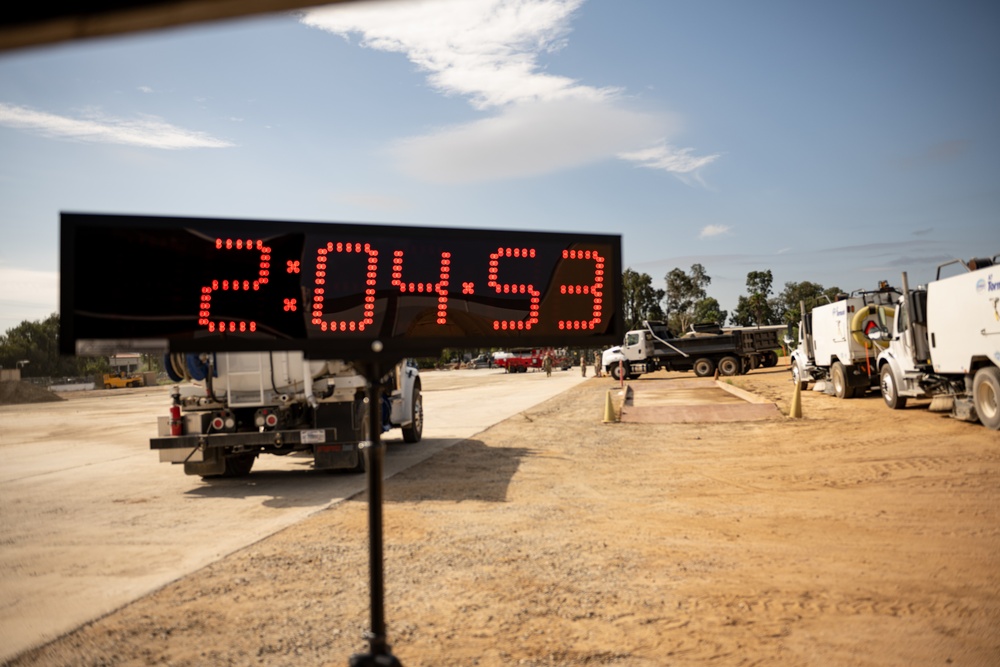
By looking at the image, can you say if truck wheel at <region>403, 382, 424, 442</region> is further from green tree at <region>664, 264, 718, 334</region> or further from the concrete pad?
green tree at <region>664, 264, 718, 334</region>

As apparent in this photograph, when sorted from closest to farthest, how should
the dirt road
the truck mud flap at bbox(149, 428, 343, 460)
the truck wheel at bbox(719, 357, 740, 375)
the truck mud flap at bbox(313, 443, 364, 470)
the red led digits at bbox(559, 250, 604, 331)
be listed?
the red led digits at bbox(559, 250, 604, 331)
the dirt road
the truck mud flap at bbox(149, 428, 343, 460)
the truck mud flap at bbox(313, 443, 364, 470)
the truck wheel at bbox(719, 357, 740, 375)

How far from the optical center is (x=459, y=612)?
17.0 ft

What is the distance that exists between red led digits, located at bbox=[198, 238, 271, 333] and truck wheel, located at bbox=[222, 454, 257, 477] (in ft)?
29.1

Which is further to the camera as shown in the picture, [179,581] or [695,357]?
[695,357]

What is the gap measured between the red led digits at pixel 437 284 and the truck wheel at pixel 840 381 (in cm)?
2067

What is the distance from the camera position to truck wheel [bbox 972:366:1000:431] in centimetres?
1343

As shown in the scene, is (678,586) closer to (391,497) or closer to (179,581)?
(179,581)

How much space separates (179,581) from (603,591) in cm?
340

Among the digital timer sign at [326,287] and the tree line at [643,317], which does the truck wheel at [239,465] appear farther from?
the tree line at [643,317]

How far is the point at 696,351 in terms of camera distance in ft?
126

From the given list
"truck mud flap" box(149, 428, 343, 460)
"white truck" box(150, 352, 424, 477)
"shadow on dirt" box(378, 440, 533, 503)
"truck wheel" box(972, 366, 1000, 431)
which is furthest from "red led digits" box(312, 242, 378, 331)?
"truck wheel" box(972, 366, 1000, 431)

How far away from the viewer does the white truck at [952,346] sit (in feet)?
44.3

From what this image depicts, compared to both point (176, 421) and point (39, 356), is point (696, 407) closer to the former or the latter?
point (176, 421)

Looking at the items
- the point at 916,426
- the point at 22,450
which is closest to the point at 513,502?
the point at 916,426
